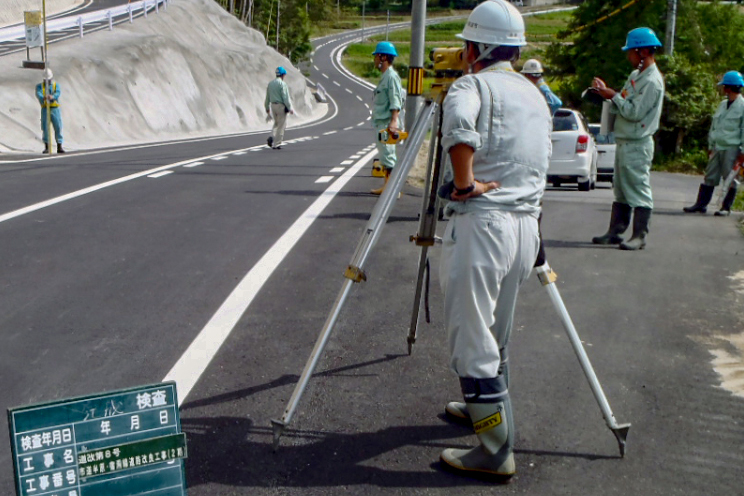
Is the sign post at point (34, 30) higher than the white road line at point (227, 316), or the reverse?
the sign post at point (34, 30)

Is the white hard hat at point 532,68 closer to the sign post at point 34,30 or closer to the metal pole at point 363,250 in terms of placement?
the metal pole at point 363,250

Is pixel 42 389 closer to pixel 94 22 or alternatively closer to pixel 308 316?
pixel 308 316

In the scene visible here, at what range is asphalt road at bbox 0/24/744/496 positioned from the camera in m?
3.99


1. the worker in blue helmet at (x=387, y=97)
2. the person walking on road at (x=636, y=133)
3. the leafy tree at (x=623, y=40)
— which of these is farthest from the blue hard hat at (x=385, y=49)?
the leafy tree at (x=623, y=40)

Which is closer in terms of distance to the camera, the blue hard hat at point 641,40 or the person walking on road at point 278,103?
the blue hard hat at point 641,40

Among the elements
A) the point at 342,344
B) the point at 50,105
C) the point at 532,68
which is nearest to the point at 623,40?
the point at 50,105

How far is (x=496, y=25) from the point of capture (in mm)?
3742

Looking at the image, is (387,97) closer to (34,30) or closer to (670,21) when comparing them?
(34,30)

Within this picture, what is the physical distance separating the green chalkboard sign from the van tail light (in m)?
15.9

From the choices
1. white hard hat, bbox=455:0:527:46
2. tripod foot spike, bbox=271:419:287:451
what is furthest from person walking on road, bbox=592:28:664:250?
tripod foot spike, bbox=271:419:287:451

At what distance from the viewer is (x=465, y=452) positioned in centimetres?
393

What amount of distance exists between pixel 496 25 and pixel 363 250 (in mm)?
1201

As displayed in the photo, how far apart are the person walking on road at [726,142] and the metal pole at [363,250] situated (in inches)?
342

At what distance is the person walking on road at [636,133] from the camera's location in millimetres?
8641
